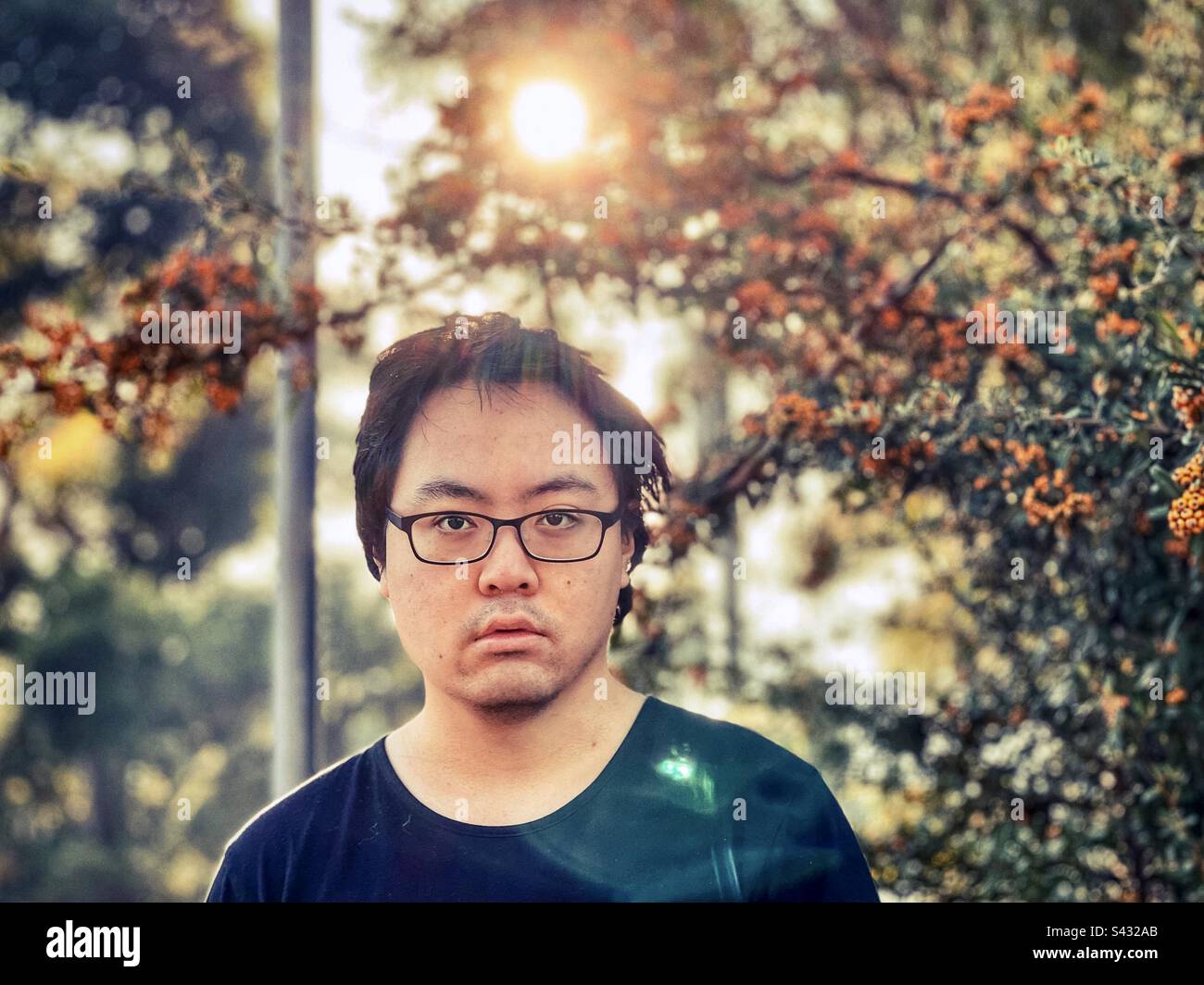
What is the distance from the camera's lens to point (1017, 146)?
454cm

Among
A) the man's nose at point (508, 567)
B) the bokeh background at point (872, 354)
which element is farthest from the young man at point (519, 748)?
the bokeh background at point (872, 354)

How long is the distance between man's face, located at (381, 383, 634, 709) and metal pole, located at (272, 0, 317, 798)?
1.01 m

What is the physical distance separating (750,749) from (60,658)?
13.2 metres

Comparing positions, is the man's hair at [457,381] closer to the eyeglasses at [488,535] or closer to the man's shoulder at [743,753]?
the eyeglasses at [488,535]

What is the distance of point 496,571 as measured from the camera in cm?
283

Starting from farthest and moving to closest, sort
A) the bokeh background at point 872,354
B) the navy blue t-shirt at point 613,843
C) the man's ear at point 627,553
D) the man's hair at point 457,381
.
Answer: the bokeh background at point 872,354 → the man's ear at point 627,553 → the man's hair at point 457,381 → the navy blue t-shirt at point 613,843

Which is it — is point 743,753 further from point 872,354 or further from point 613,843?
A: point 872,354

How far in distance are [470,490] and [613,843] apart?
85 centimetres

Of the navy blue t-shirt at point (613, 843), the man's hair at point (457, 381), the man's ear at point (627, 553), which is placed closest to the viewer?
the navy blue t-shirt at point (613, 843)

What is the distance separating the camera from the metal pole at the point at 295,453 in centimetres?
385

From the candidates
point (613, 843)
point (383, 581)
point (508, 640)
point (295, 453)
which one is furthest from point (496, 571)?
point (295, 453)

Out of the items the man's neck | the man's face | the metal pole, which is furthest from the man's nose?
the metal pole

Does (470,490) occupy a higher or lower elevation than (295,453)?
lower

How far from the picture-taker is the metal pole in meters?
3.85
